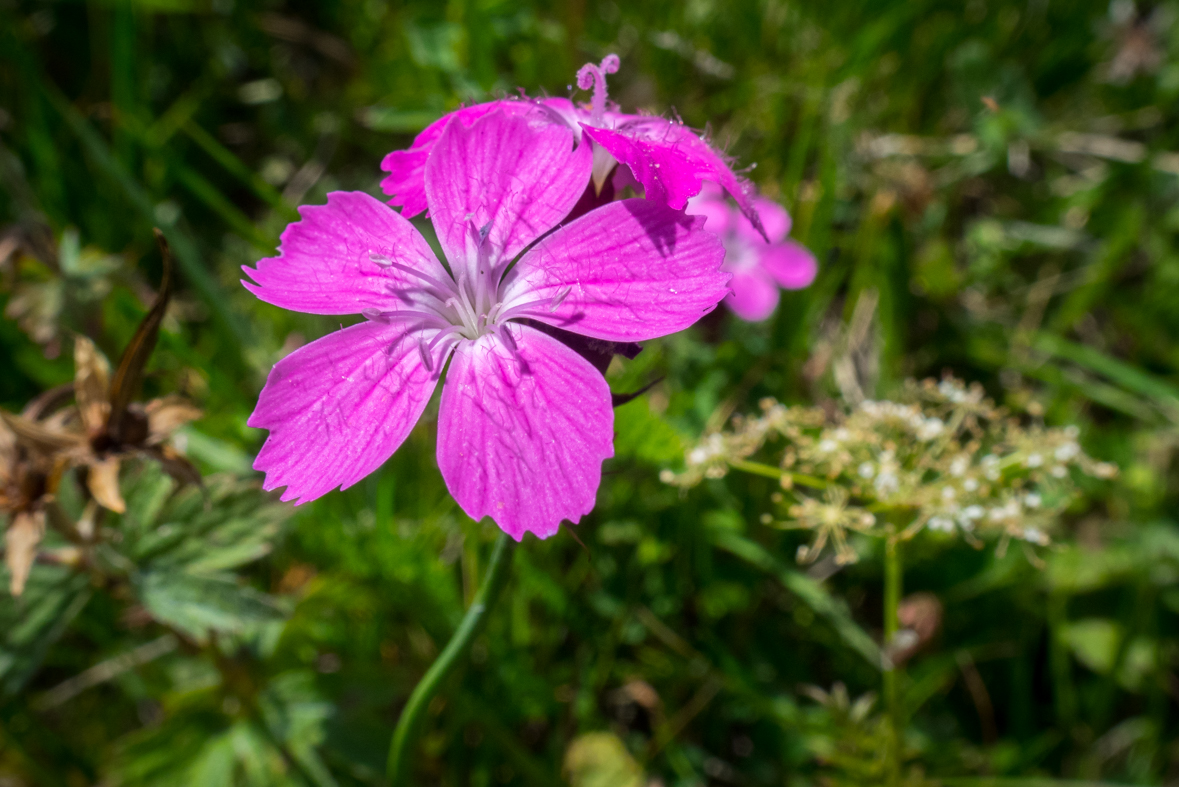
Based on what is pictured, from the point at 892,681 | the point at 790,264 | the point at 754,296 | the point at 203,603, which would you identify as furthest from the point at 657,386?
the point at 203,603

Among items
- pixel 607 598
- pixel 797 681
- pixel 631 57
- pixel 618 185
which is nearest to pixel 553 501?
pixel 618 185

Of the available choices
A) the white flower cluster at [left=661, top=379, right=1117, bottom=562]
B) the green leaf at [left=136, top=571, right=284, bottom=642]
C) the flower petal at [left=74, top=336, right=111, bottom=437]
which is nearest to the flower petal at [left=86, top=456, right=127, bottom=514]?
the flower petal at [left=74, top=336, right=111, bottom=437]

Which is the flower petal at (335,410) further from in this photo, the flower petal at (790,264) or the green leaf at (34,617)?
the flower petal at (790,264)

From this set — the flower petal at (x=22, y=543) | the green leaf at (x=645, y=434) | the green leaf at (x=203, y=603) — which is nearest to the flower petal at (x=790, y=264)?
the green leaf at (x=645, y=434)

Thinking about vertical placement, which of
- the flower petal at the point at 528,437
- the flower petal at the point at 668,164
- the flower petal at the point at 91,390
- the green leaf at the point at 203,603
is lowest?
the green leaf at the point at 203,603

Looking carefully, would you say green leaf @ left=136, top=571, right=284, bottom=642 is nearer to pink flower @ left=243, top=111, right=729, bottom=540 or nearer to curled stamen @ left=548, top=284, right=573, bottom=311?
pink flower @ left=243, top=111, right=729, bottom=540

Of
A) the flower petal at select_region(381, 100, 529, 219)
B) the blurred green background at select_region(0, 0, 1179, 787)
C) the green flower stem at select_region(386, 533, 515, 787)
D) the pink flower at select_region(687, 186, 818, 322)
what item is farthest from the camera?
the pink flower at select_region(687, 186, 818, 322)

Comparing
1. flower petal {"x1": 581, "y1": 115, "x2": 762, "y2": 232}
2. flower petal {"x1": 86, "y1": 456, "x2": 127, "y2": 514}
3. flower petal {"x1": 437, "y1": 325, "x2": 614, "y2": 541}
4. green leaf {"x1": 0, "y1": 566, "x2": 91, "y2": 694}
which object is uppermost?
flower petal {"x1": 581, "y1": 115, "x2": 762, "y2": 232}

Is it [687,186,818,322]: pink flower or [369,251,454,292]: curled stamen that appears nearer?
[369,251,454,292]: curled stamen
